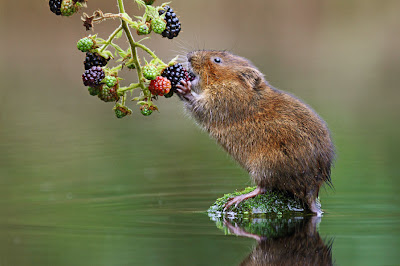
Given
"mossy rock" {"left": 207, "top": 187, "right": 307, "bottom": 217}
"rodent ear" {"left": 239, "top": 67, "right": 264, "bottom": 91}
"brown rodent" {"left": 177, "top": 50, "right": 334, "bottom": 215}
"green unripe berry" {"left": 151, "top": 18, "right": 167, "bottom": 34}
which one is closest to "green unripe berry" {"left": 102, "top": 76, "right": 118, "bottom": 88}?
"green unripe berry" {"left": 151, "top": 18, "right": 167, "bottom": 34}

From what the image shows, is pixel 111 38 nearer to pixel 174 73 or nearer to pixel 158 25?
pixel 158 25

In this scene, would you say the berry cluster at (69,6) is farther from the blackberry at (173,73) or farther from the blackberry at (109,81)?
the blackberry at (173,73)

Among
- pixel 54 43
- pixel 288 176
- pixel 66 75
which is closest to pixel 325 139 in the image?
pixel 288 176

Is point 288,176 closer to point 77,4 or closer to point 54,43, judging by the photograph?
point 77,4

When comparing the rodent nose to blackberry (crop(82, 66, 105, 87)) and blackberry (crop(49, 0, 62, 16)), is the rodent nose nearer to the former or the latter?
blackberry (crop(82, 66, 105, 87))

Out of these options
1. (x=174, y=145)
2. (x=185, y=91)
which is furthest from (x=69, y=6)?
(x=174, y=145)

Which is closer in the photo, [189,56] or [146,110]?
[146,110]
